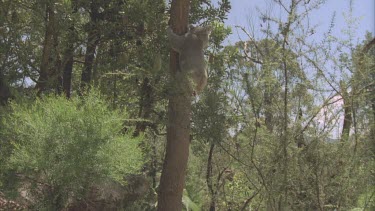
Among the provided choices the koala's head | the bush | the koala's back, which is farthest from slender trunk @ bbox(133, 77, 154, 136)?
the bush

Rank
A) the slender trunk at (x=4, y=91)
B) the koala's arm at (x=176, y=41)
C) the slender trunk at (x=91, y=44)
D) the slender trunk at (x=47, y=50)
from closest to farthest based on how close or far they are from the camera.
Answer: the koala's arm at (x=176, y=41) → the slender trunk at (x=47, y=50) → the slender trunk at (x=4, y=91) → the slender trunk at (x=91, y=44)

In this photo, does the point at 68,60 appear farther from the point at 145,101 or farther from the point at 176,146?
the point at 176,146

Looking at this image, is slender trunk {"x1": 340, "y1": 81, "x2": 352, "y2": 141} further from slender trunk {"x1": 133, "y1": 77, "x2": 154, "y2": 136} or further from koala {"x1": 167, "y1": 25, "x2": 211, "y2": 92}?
slender trunk {"x1": 133, "y1": 77, "x2": 154, "y2": 136}

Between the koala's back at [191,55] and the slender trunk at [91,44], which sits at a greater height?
the slender trunk at [91,44]

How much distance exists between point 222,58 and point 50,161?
395cm

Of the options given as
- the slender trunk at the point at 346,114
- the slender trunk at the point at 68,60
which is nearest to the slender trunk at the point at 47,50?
the slender trunk at the point at 68,60

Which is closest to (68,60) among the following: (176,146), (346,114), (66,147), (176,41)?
(176,41)

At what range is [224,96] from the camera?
21.3ft

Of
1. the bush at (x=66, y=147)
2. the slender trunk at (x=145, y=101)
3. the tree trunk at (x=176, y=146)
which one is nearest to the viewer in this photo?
the bush at (x=66, y=147)

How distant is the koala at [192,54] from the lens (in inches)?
240

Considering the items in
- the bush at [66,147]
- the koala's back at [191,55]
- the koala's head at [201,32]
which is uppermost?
the koala's head at [201,32]

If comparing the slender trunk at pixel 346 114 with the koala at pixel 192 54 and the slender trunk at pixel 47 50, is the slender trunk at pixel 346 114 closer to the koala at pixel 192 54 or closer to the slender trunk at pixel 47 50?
the koala at pixel 192 54

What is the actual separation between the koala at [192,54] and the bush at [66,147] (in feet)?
3.71

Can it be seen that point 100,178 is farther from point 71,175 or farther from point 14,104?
Result: point 14,104
